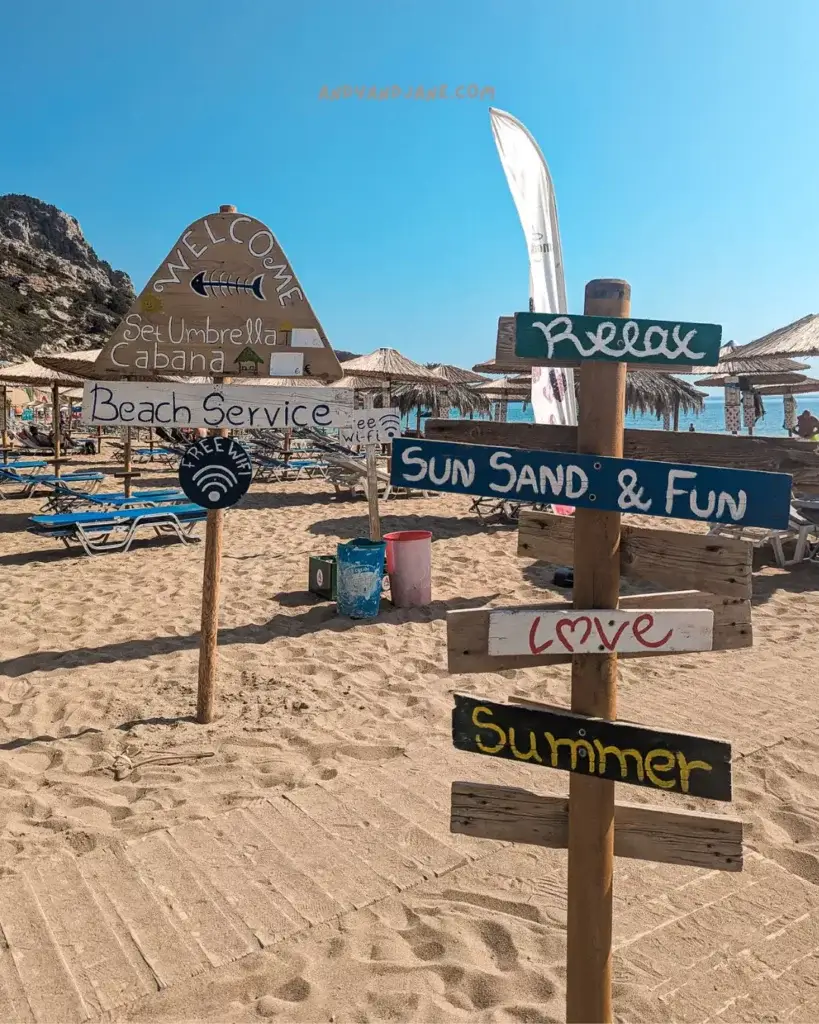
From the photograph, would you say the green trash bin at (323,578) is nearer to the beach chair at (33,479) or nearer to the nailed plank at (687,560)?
the nailed plank at (687,560)

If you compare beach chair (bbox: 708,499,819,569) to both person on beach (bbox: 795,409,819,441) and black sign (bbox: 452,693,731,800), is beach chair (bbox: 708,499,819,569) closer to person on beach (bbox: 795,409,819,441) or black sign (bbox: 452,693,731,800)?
person on beach (bbox: 795,409,819,441)

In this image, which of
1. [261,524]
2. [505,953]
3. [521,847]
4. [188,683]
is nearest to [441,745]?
[521,847]

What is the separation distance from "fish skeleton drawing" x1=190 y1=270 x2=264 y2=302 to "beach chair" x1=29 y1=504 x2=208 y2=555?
4004 mm

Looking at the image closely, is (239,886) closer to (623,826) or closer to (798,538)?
(623,826)

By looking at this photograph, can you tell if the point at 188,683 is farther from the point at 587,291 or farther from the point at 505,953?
the point at 587,291

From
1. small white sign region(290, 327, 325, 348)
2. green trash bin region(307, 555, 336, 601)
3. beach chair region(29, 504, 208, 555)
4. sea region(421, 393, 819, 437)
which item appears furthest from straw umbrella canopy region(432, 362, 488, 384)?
small white sign region(290, 327, 325, 348)

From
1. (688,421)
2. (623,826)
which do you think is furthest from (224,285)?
(688,421)

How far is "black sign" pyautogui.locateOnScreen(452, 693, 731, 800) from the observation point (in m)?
1.50

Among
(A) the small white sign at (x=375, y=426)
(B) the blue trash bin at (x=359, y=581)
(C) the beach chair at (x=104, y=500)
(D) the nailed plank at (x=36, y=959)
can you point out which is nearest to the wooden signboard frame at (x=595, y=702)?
(D) the nailed plank at (x=36, y=959)

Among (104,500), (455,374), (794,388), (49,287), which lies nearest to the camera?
(104,500)

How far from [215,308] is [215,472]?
0.88 meters

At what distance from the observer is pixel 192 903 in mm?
2348

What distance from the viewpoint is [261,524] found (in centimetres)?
975

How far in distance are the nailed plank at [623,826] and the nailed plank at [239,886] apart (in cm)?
90
